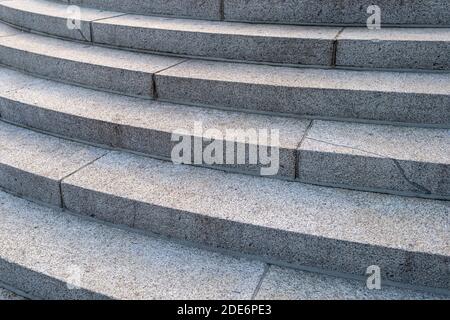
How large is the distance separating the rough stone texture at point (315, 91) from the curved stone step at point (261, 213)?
0.72m

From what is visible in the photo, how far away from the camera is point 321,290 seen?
261 centimetres

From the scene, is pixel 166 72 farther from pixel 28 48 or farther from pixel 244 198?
pixel 28 48

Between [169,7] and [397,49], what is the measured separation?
2519 millimetres

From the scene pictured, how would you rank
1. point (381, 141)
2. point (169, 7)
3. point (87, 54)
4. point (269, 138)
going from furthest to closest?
point (169, 7)
point (87, 54)
point (269, 138)
point (381, 141)

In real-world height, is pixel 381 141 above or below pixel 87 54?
below

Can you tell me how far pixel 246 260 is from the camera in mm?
2887

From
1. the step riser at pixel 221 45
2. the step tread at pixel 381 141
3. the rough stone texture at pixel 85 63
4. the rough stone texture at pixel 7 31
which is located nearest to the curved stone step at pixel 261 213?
the step tread at pixel 381 141

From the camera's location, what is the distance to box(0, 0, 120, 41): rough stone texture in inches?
196

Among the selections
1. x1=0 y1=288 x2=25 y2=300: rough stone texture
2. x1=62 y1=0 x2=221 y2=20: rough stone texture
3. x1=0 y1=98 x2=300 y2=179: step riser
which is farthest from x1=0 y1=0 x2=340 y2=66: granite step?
x1=0 y1=288 x2=25 y2=300: rough stone texture

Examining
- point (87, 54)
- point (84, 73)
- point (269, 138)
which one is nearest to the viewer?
point (269, 138)

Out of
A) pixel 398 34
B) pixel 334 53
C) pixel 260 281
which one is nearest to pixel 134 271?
pixel 260 281

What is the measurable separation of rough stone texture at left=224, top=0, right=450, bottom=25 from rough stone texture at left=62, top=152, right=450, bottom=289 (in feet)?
6.31

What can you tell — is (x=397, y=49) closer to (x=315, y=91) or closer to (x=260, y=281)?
(x=315, y=91)

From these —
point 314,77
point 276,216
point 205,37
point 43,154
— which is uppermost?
point 205,37
